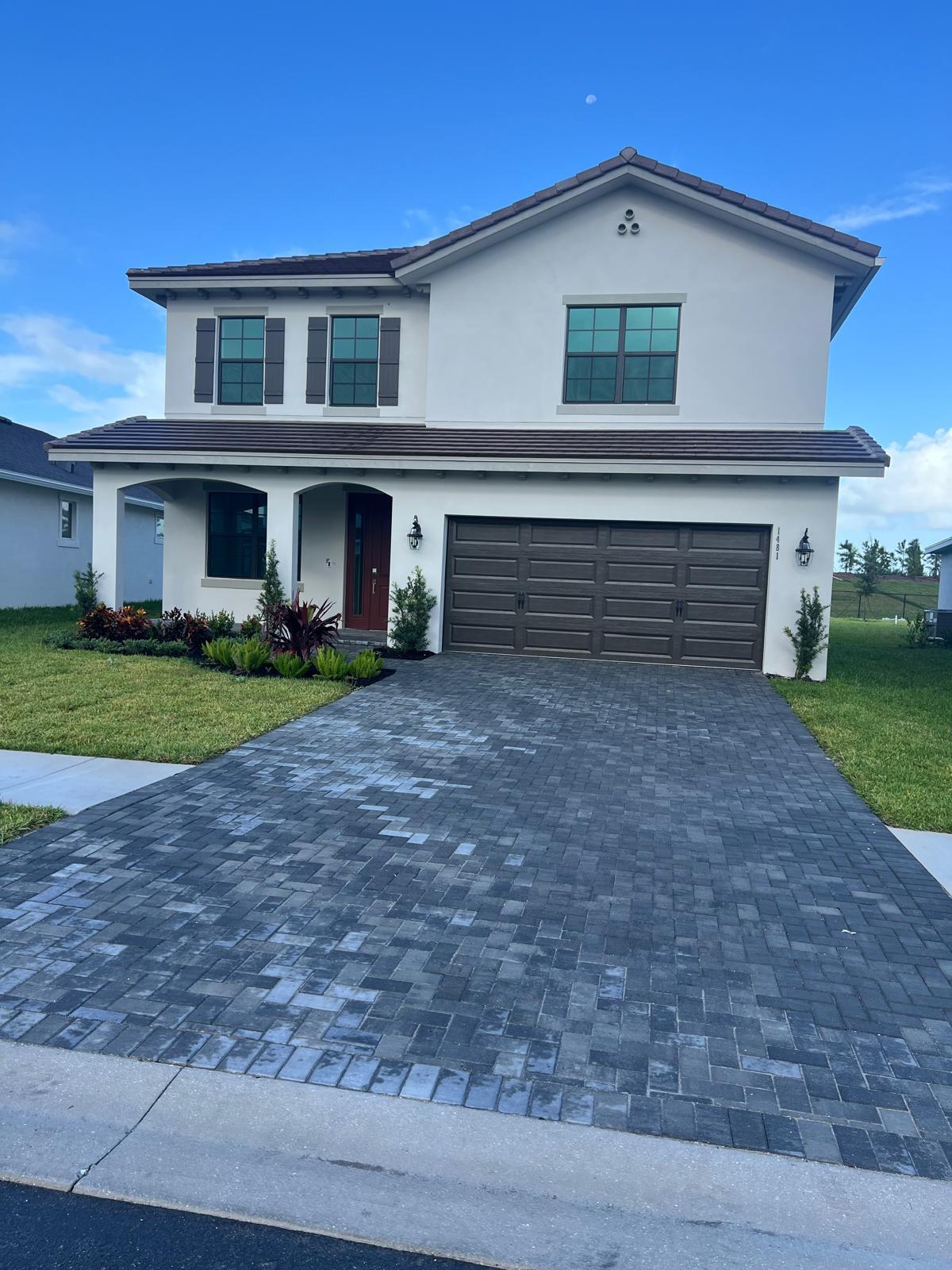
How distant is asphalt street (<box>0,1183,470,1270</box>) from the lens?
265cm

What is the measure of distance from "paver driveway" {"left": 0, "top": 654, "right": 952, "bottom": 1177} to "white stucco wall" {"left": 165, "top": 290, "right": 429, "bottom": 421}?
10.5 metres

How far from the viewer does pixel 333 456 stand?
50.0 ft

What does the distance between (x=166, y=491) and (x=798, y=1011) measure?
16.9 meters

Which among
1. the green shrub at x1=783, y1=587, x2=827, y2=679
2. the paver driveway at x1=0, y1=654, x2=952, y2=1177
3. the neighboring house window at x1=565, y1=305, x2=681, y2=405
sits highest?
the neighboring house window at x1=565, y1=305, x2=681, y2=405

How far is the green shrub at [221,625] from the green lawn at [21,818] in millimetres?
8878

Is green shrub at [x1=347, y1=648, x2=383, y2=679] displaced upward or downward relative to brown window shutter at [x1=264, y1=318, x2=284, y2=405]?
downward

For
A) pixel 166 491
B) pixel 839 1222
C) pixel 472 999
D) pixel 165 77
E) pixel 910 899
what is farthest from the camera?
pixel 165 77

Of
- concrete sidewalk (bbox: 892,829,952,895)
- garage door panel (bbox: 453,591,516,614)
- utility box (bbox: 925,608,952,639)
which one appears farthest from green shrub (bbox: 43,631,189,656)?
utility box (bbox: 925,608,952,639)

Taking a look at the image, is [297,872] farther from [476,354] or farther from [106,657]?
[476,354]

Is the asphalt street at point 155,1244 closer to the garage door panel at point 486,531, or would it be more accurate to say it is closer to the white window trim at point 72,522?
the garage door panel at point 486,531

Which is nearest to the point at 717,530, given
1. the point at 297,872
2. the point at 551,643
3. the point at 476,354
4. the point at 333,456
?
the point at 551,643

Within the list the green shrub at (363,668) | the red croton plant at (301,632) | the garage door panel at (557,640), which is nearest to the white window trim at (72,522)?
the red croton plant at (301,632)

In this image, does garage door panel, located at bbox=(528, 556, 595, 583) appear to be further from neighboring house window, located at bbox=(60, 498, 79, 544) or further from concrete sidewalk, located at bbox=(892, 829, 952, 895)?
neighboring house window, located at bbox=(60, 498, 79, 544)

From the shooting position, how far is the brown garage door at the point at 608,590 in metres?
14.6
